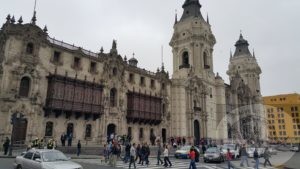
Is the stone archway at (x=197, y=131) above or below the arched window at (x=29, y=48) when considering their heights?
below

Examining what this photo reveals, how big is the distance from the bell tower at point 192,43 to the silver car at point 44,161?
41.1 metres

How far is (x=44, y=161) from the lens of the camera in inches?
495

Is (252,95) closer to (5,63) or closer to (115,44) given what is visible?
(115,44)

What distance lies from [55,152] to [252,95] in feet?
238

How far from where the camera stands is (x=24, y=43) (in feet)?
101

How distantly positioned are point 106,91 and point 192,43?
2454cm

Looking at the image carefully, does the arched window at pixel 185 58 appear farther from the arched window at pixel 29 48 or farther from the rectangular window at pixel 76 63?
A: the arched window at pixel 29 48

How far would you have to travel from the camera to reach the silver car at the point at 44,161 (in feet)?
39.8

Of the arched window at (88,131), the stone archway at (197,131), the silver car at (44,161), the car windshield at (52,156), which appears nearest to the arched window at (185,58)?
the stone archway at (197,131)

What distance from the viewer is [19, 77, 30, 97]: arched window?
99.3 ft

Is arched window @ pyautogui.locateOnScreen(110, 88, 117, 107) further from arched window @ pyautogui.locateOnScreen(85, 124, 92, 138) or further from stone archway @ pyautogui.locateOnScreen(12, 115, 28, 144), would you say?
stone archway @ pyautogui.locateOnScreen(12, 115, 28, 144)

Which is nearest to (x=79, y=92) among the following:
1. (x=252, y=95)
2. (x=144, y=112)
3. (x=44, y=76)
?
(x=44, y=76)

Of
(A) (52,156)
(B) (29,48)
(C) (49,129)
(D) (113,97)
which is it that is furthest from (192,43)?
(A) (52,156)

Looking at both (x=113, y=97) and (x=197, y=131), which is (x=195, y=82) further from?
(x=113, y=97)
